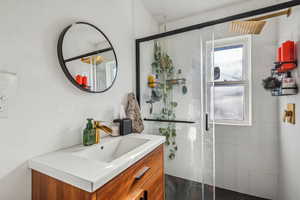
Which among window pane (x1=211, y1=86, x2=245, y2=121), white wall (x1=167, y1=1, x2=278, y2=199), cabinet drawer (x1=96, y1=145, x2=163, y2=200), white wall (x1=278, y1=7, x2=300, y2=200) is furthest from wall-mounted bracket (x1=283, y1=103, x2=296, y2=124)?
cabinet drawer (x1=96, y1=145, x2=163, y2=200)

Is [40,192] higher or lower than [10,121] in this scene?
lower

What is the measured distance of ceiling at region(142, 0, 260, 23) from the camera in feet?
5.59

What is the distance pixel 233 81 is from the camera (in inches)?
70.2

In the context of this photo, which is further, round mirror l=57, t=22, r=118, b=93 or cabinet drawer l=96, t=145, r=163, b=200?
round mirror l=57, t=22, r=118, b=93

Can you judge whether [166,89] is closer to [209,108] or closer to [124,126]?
[209,108]

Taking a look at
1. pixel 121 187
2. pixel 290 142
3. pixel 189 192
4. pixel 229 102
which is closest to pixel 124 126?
pixel 121 187

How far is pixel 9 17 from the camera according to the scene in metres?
0.72

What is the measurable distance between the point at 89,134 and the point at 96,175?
17.3 inches

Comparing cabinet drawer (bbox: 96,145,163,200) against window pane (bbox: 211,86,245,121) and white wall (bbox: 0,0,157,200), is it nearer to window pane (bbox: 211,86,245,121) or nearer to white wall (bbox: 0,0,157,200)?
white wall (bbox: 0,0,157,200)

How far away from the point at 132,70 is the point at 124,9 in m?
0.61

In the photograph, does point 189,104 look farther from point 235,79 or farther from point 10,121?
point 10,121

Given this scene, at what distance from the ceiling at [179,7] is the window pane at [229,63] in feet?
1.63

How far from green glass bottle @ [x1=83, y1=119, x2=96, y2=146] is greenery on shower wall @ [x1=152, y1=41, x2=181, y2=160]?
0.80 m

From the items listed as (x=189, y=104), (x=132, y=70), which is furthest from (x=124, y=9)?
(x=189, y=104)
